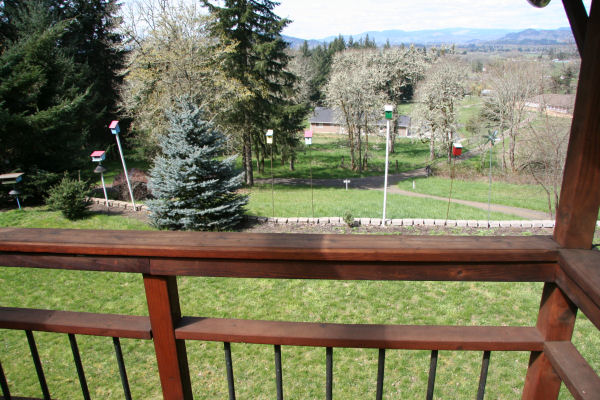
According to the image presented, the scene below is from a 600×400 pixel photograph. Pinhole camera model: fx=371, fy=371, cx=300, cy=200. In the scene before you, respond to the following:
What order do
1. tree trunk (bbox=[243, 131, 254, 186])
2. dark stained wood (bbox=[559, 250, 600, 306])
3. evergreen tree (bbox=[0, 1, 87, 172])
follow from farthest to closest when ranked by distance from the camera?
tree trunk (bbox=[243, 131, 254, 186]), evergreen tree (bbox=[0, 1, 87, 172]), dark stained wood (bbox=[559, 250, 600, 306])

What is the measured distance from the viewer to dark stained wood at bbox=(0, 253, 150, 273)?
1.17 metres

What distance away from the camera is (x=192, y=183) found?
28.9 feet

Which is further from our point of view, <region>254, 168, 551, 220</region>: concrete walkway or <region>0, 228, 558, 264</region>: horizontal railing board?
<region>254, 168, 551, 220</region>: concrete walkway

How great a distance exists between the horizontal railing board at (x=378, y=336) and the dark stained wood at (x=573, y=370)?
0.04 metres

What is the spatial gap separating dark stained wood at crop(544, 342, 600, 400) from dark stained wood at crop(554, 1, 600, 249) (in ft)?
1.03

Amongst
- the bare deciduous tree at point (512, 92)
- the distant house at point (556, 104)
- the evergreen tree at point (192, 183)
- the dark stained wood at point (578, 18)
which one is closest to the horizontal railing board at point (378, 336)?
the dark stained wood at point (578, 18)

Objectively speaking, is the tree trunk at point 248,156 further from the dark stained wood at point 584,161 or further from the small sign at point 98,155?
the dark stained wood at point 584,161

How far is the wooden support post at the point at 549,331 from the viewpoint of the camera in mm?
1116

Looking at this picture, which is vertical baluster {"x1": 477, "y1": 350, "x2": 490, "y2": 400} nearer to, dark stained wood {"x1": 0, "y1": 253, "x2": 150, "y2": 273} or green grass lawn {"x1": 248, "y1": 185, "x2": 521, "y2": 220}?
dark stained wood {"x1": 0, "y1": 253, "x2": 150, "y2": 273}

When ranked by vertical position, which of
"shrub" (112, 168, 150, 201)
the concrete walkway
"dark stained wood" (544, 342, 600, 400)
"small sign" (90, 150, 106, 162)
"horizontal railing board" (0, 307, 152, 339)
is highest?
"horizontal railing board" (0, 307, 152, 339)

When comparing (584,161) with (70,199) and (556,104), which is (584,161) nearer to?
(70,199)

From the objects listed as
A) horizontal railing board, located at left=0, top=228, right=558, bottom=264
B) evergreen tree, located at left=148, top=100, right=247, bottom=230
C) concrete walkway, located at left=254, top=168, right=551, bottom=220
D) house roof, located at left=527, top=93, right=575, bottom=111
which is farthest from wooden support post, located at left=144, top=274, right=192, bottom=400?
concrete walkway, located at left=254, top=168, right=551, bottom=220

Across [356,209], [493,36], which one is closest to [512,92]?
[493,36]

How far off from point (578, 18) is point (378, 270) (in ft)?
2.98
